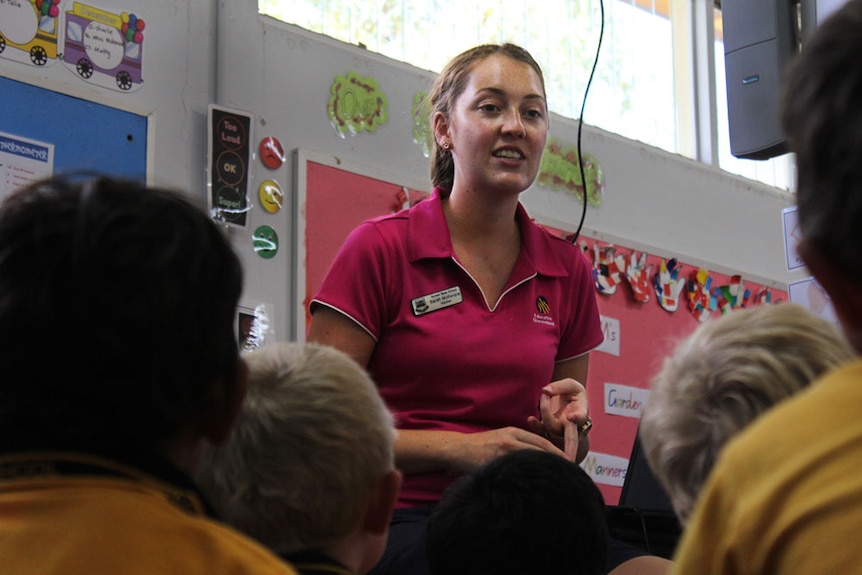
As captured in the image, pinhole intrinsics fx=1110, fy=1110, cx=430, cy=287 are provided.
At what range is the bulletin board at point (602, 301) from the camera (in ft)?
9.54

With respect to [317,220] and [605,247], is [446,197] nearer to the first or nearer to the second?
[317,220]

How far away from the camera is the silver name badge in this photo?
1.79 meters

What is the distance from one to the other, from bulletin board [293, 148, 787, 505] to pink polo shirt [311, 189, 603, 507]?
1.03 metres

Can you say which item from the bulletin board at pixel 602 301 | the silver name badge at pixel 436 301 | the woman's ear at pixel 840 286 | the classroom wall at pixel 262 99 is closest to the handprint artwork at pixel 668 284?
the bulletin board at pixel 602 301

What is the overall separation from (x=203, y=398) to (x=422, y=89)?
102 inches

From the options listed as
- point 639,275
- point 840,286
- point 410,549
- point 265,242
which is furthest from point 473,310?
point 639,275

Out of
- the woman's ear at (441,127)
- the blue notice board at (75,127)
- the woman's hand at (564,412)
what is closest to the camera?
the woman's hand at (564,412)

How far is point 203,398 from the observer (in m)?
0.78

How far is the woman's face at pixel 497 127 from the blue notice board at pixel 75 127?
806mm

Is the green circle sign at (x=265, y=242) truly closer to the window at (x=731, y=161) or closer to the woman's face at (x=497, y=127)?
the woman's face at (x=497, y=127)

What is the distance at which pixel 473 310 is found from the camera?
1.83 metres

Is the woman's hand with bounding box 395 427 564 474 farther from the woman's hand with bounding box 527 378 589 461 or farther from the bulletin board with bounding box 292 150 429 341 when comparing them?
the bulletin board with bounding box 292 150 429 341

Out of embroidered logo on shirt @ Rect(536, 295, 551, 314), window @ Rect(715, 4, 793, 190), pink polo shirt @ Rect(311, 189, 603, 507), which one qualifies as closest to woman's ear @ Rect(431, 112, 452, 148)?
pink polo shirt @ Rect(311, 189, 603, 507)

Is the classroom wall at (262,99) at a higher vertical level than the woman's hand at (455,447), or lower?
higher
